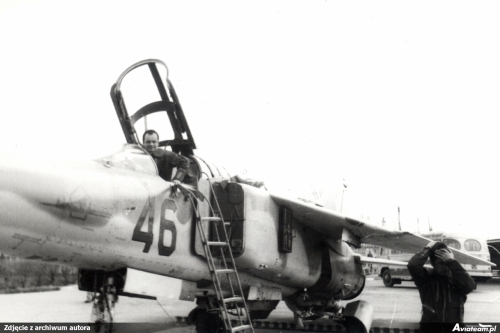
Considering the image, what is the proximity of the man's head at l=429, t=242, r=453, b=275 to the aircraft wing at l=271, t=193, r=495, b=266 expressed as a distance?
170 cm

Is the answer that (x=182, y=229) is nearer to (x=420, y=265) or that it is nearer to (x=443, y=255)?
(x=420, y=265)

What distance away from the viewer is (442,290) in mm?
5234

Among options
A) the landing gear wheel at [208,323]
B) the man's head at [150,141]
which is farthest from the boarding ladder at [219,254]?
the landing gear wheel at [208,323]

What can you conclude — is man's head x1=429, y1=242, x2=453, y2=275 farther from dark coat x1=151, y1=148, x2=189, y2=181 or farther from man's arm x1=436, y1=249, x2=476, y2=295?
dark coat x1=151, y1=148, x2=189, y2=181

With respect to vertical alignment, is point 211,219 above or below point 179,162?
below

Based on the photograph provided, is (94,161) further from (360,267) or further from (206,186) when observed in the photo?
(360,267)

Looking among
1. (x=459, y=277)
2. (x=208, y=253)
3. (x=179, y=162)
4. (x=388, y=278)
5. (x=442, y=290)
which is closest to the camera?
(x=459, y=277)

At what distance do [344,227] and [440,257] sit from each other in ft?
7.49

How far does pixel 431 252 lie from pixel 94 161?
3.63 meters

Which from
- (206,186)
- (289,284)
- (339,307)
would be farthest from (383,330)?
(206,186)

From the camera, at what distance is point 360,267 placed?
880 centimetres

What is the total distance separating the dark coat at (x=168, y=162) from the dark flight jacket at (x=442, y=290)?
271 centimetres

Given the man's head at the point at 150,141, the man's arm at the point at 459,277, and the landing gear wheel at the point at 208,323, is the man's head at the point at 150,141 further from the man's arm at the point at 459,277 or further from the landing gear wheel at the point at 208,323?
the man's arm at the point at 459,277

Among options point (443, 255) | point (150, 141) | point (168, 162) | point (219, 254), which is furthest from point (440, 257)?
point (150, 141)
